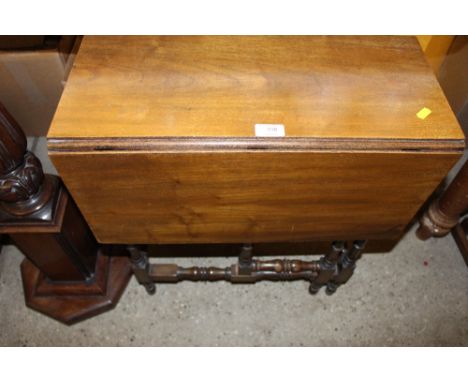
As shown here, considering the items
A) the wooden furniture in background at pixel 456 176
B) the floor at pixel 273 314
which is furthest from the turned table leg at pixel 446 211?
the floor at pixel 273 314

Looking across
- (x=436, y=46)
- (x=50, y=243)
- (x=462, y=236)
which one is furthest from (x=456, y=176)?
(x=50, y=243)

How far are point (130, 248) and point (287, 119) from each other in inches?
24.2

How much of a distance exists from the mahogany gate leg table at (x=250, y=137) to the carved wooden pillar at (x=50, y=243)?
8.0 inches

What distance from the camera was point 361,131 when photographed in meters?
0.80

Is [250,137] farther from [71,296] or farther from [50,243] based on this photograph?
[71,296]

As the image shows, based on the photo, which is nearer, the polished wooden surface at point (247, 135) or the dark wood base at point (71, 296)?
the polished wooden surface at point (247, 135)

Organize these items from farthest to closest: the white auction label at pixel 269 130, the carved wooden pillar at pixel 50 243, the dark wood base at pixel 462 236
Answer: the dark wood base at pixel 462 236, the carved wooden pillar at pixel 50 243, the white auction label at pixel 269 130

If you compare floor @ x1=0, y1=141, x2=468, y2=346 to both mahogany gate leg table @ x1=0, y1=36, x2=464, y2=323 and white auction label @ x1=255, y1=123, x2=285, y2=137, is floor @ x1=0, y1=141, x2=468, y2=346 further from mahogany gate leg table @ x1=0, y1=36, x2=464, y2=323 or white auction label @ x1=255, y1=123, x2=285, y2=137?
white auction label @ x1=255, y1=123, x2=285, y2=137

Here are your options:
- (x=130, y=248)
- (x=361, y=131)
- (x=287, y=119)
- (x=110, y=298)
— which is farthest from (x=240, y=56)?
(x=110, y=298)

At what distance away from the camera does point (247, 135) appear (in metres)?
0.78

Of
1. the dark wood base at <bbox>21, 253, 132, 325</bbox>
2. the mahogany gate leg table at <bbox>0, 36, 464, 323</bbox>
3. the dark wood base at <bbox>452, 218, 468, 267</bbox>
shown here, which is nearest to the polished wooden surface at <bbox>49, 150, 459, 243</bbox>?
the mahogany gate leg table at <bbox>0, 36, 464, 323</bbox>

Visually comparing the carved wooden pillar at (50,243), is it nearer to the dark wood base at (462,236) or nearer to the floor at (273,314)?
the floor at (273,314)

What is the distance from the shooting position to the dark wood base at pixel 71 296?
53.5 inches

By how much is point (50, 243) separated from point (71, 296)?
289 millimetres
